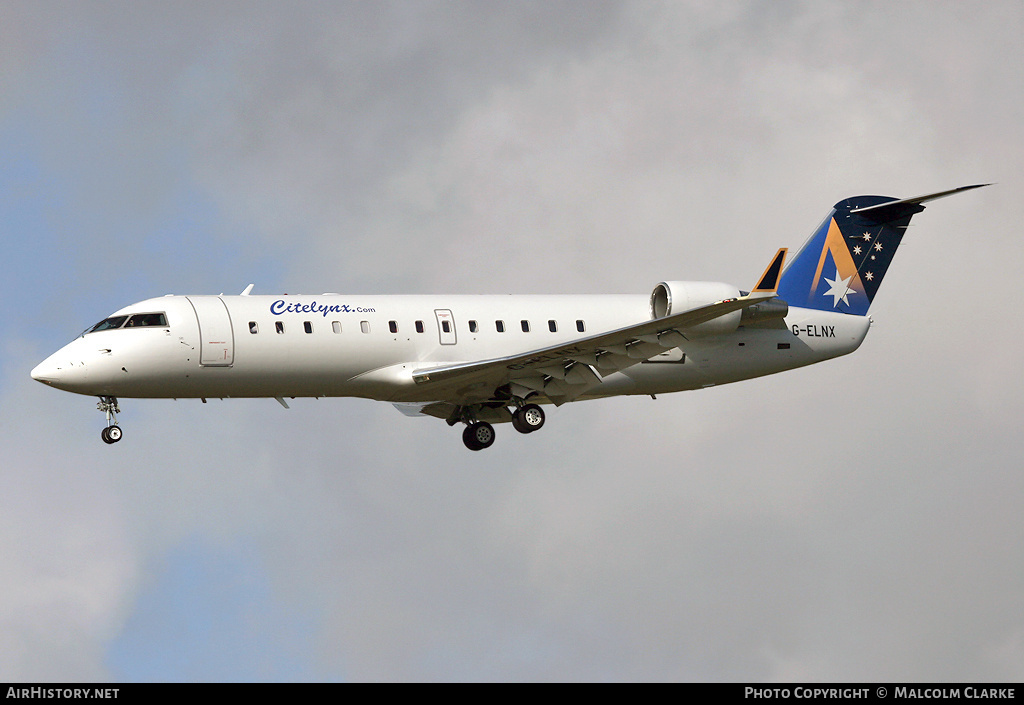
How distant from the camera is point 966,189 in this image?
41531 mm

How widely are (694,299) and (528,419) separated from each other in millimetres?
5173

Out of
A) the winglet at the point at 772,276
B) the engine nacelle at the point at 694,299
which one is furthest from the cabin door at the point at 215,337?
the winglet at the point at 772,276

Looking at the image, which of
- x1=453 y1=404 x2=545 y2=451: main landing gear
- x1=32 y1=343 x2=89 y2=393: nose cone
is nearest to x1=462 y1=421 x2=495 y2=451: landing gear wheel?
x1=453 y1=404 x2=545 y2=451: main landing gear

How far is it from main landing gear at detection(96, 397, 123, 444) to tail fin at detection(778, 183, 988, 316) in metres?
18.1

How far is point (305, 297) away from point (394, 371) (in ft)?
9.42

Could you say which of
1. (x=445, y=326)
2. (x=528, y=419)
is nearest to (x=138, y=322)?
(x=445, y=326)

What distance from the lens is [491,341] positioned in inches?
1591

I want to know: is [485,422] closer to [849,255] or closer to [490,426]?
[490,426]

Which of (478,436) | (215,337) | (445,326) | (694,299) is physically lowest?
(478,436)

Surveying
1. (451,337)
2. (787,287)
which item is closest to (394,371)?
(451,337)

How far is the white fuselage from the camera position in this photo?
37.8 m

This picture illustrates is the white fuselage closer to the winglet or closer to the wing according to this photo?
the wing

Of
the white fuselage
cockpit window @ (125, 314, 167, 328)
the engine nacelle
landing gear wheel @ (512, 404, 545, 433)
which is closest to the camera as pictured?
the white fuselage
